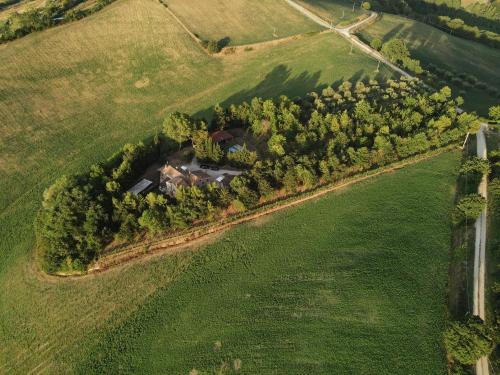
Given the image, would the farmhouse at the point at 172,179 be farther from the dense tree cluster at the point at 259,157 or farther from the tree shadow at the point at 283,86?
the tree shadow at the point at 283,86

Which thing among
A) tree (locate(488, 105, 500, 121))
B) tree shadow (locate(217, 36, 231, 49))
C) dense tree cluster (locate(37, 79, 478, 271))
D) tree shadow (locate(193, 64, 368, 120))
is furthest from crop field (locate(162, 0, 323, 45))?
tree (locate(488, 105, 500, 121))

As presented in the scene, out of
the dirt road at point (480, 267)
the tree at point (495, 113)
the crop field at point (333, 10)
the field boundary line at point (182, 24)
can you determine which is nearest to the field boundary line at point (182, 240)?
the dirt road at point (480, 267)

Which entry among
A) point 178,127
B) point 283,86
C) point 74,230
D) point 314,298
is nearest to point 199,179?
point 178,127

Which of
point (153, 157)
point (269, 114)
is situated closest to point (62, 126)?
point (153, 157)

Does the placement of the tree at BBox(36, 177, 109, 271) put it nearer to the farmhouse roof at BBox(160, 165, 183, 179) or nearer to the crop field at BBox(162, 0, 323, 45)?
the farmhouse roof at BBox(160, 165, 183, 179)

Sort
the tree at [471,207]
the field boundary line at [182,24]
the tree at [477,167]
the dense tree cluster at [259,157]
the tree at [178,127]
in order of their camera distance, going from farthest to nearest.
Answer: the field boundary line at [182,24], the tree at [178,127], the tree at [477,167], the dense tree cluster at [259,157], the tree at [471,207]

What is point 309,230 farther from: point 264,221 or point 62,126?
point 62,126
